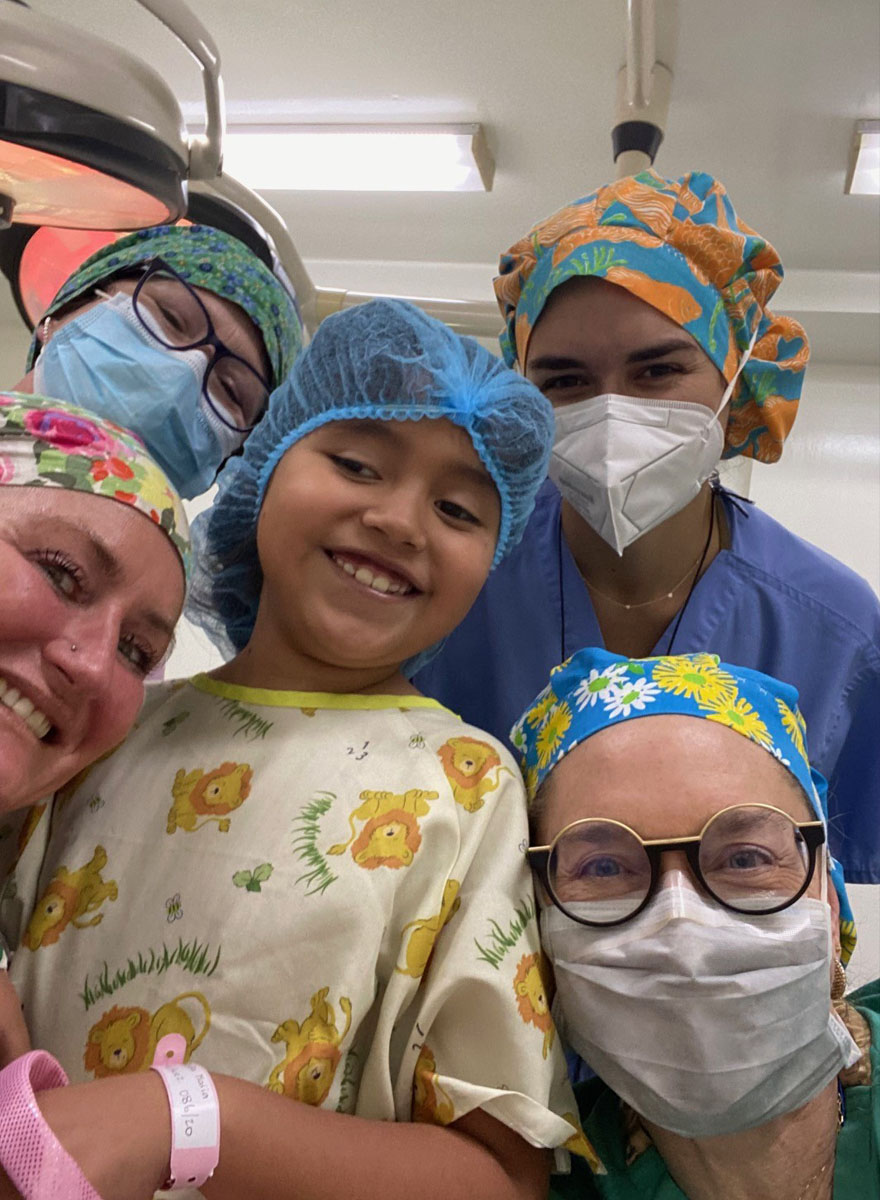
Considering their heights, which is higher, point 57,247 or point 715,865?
point 57,247

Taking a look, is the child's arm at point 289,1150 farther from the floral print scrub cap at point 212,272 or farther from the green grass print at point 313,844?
the floral print scrub cap at point 212,272

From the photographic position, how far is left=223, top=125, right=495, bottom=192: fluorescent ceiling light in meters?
3.21

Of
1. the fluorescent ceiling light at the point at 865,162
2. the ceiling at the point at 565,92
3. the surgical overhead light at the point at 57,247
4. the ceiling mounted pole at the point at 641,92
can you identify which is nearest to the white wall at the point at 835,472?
the ceiling at the point at 565,92

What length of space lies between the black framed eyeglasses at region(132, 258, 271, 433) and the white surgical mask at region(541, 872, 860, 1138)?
97cm

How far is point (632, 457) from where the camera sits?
166 centimetres

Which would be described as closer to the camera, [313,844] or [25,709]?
[25,709]

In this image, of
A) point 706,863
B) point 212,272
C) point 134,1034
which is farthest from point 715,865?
point 212,272

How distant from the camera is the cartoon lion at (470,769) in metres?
1.11

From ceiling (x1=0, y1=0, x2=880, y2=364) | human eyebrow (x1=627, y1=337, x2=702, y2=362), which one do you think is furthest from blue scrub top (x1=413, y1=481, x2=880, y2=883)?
ceiling (x1=0, y1=0, x2=880, y2=364)

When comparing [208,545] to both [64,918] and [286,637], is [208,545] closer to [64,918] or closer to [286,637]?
[286,637]

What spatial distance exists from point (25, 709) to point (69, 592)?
113mm

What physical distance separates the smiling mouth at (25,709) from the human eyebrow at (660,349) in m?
1.12

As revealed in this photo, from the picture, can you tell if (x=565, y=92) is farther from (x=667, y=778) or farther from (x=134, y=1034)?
(x=134, y=1034)

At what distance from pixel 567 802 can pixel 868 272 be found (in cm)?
320
